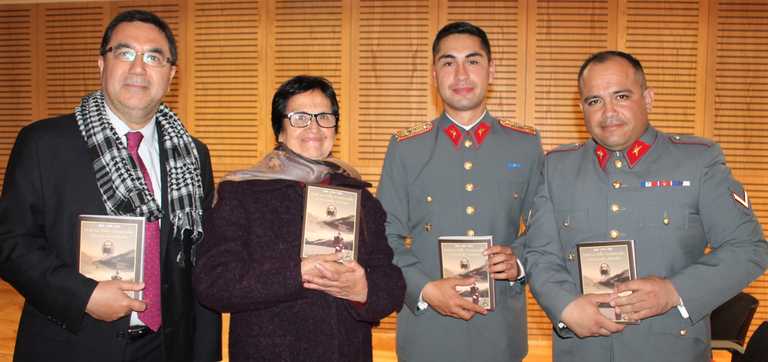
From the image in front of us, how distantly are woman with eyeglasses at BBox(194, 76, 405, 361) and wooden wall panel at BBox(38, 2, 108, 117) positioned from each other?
5187 mm

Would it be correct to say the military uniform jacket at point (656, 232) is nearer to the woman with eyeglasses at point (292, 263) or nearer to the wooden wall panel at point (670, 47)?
the woman with eyeglasses at point (292, 263)

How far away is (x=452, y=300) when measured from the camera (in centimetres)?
208

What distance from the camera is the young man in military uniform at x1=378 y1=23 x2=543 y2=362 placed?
2289 mm

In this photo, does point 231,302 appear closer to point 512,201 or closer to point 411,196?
point 411,196

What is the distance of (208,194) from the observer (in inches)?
86.7

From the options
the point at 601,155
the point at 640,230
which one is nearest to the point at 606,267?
the point at 640,230

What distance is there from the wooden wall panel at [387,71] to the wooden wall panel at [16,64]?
3915 mm

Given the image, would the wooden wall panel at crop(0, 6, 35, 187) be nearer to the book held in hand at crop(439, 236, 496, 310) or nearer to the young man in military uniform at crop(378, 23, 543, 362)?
the young man in military uniform at crop(378, 23, 543, 362)

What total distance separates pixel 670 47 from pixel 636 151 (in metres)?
4.05

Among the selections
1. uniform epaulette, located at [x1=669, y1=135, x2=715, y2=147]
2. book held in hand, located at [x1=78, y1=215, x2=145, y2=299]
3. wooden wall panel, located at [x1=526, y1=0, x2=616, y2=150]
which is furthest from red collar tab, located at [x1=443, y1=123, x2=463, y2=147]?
wooden wall panel, located at [x1=526, y1=0, x2=616, y2=150]

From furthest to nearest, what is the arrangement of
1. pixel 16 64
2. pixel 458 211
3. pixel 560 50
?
1. pixel 16 64
2. pixel 560 50
3. pixel 458 211

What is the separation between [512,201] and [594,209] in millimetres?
404

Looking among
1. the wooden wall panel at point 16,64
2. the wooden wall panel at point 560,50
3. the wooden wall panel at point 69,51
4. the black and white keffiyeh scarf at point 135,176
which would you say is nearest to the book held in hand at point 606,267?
the black and white keffiyeh scarf at point 135,176

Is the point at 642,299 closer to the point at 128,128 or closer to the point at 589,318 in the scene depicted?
the point at 589,318
